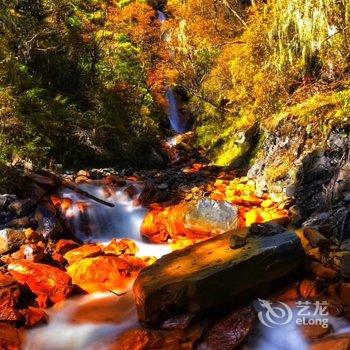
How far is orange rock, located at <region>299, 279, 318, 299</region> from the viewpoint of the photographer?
5.75m

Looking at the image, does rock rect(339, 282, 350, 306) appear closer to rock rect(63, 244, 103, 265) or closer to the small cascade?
the small cascade

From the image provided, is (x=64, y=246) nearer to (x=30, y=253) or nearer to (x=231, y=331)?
(x=30, y=253)

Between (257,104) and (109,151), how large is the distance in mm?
5280

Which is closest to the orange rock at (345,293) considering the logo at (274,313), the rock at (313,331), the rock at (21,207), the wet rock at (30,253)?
the rock at (313,331)

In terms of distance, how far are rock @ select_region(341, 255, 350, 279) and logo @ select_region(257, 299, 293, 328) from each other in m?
0.91

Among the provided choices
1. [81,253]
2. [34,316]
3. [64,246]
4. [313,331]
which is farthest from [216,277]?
[64,246]

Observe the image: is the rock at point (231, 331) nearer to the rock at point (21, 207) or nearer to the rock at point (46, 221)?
the rock at point (46, 221)

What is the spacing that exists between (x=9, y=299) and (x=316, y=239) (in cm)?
452

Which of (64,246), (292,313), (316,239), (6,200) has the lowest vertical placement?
(292,313)

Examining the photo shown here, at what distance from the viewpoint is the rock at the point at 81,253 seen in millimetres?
7516

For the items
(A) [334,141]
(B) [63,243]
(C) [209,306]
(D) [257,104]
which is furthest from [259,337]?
(D) [257,104]

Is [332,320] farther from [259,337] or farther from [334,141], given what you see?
[334,141]

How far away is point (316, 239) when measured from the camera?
6.76 m

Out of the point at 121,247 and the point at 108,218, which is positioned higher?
the point at 108,218
